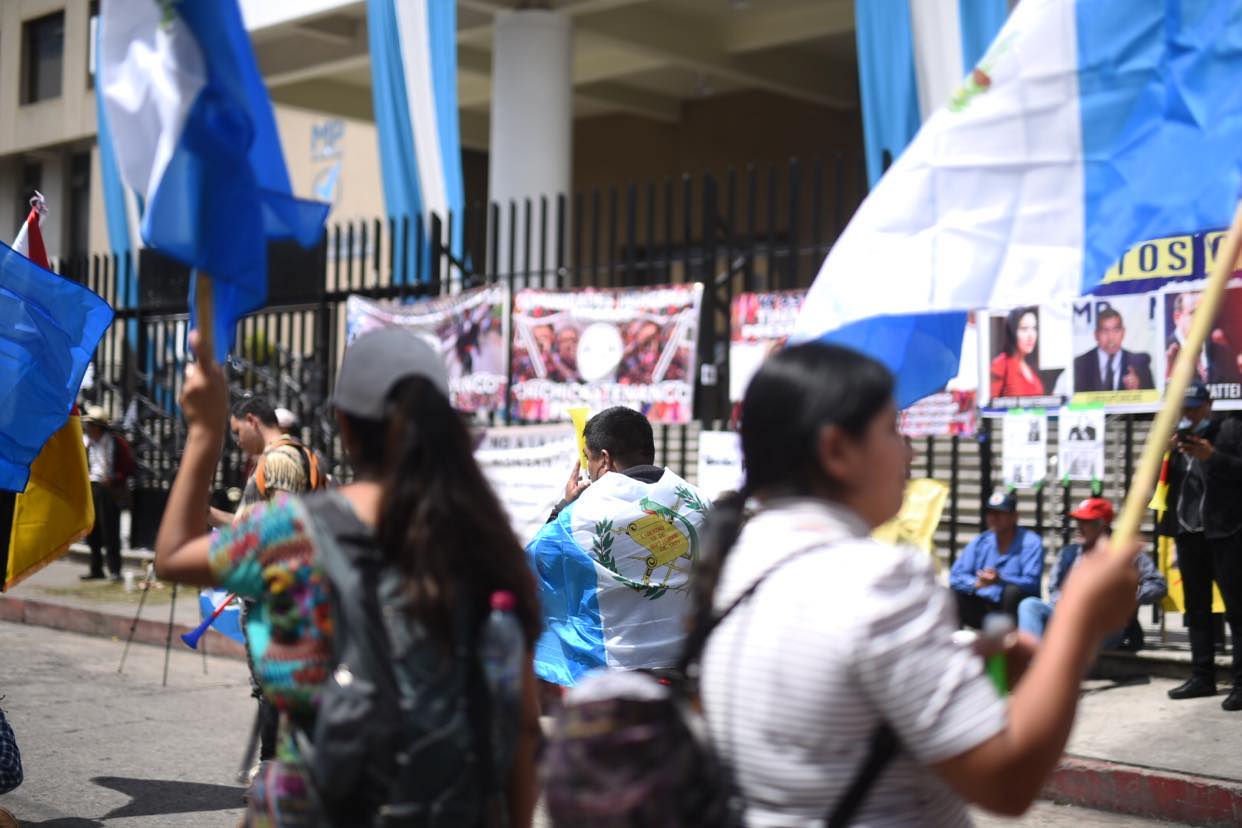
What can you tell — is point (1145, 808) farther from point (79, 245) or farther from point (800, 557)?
point (79, 245)

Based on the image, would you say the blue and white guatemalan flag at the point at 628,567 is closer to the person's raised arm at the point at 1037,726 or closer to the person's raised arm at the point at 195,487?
the person's raised arm at the point at 195,487

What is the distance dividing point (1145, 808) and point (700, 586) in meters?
5.34

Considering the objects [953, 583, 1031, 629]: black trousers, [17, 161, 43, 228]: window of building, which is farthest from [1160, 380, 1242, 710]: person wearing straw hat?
[17, 161, 43, 228]: window of building

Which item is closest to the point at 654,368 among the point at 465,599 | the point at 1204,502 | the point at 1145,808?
the point at 1204,502

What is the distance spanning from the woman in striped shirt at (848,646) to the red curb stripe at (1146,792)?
16.2 ft

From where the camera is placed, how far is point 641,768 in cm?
207

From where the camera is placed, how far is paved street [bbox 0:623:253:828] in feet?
21.5

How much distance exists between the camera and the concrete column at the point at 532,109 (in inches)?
690

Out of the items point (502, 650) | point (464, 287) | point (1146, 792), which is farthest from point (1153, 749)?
point (464, 287)

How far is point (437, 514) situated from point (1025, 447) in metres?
8.10

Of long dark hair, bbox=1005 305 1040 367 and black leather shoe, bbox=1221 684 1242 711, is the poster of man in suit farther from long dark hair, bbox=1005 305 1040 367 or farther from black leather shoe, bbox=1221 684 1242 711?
black leather shoe, bbox=1221 684 1242 711

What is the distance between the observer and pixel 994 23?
12.2 m

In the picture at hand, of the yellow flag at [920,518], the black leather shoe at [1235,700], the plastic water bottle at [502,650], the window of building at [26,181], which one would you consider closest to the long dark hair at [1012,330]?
the yellow flag at [920,518]

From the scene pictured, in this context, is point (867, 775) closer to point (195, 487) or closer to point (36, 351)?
point (195, 487)
